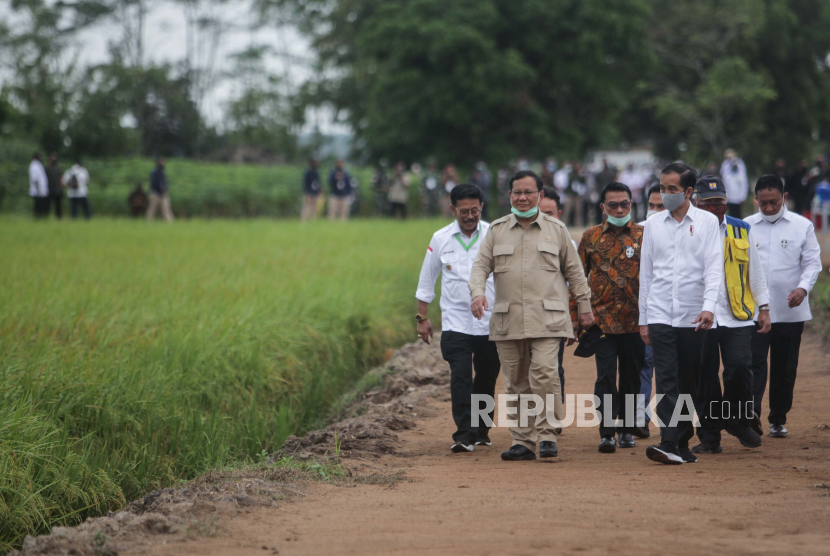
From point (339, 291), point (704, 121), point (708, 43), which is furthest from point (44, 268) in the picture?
point (708, 43)

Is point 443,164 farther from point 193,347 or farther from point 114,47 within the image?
point 193,347

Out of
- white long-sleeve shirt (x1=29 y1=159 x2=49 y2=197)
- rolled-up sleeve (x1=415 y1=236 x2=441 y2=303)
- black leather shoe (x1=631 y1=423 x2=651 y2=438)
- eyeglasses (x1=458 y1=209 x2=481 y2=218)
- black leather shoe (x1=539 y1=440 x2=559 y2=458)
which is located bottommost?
black leather shoe (x1=631 y1=423 x2=651 y2=438)

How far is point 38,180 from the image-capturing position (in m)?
25.6

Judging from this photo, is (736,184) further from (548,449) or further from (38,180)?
(38,180)

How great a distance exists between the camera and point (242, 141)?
178 ft

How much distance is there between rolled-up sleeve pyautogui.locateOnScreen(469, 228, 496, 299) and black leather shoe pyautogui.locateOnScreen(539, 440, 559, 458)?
1063 mm

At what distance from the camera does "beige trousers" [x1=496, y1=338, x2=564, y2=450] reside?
20.1 feet

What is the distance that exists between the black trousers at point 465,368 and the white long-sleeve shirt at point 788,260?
7.07 ft

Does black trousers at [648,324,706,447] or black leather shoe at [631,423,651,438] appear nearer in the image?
black trousers at [648,324,706,447]

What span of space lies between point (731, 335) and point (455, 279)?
6.25 feet

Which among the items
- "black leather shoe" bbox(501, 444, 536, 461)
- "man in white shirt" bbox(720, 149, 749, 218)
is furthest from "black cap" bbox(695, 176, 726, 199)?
"man in white shirt" bbox(720, 149, 749, 218)

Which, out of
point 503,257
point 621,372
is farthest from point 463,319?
point 621,372

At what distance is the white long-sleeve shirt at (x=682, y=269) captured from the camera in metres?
6.00

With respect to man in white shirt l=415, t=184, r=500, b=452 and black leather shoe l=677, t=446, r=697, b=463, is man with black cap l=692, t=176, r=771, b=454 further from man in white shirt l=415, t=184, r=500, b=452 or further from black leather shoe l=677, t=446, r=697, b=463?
man in white shirt l=415, t=184, r=500, b=452
